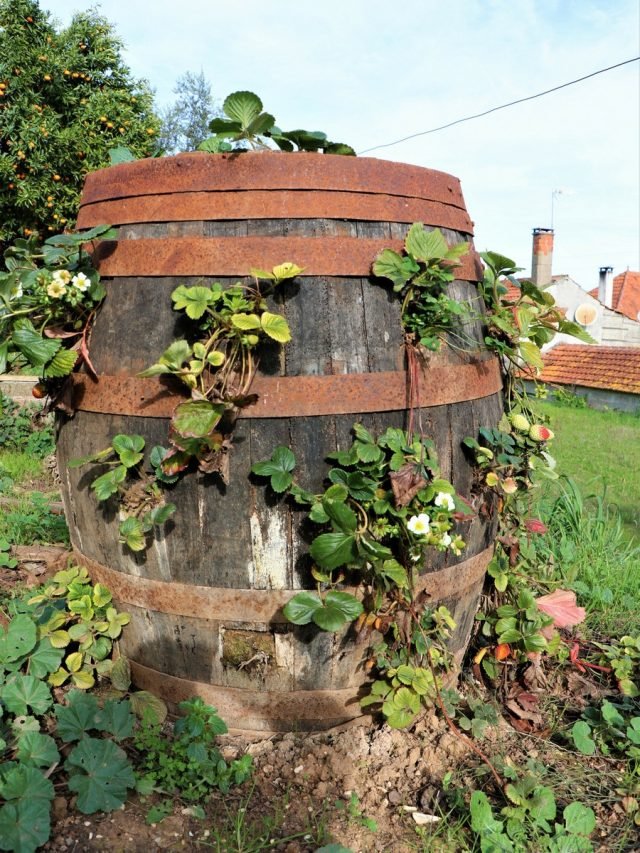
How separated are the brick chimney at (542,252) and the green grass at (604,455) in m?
7.62

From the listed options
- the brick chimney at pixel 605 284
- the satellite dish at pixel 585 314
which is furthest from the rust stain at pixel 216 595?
the brick chimney at pixel 605 284

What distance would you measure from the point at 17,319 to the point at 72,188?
741cm

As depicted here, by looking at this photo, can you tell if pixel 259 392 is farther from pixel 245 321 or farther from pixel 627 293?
pixel 627 293

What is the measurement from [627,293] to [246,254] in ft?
78.8

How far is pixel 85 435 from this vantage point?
1.92m

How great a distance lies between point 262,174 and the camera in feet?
5.66

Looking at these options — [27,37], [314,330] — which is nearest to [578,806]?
[314,330]

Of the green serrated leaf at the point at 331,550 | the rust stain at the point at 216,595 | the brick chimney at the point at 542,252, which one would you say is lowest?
the rust stain at the point at 216,595

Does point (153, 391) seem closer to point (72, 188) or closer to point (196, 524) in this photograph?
point (196, 524)

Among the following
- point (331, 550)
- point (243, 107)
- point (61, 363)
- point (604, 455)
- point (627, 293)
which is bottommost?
point (604, 455)

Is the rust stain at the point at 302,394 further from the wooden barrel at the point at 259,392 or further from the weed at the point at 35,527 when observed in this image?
the weed at the point at 35,527

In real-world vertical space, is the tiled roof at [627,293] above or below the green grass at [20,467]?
above

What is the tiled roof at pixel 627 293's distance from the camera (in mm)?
22078

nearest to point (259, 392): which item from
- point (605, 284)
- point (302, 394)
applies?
point (302, 394)
